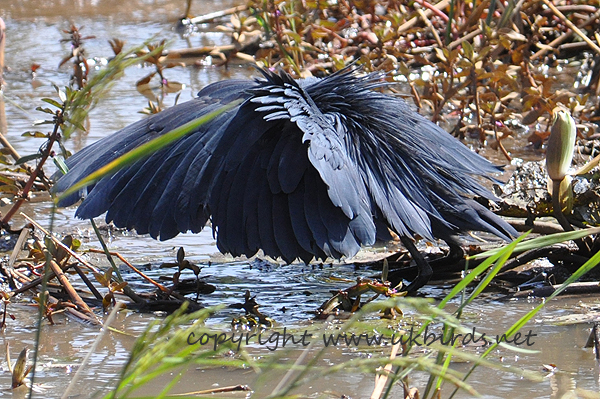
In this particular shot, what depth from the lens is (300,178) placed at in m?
2.41

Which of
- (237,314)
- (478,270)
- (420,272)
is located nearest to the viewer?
(478,270)

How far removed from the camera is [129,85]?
5.68 meters

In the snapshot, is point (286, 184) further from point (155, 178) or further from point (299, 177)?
point (155, 178)

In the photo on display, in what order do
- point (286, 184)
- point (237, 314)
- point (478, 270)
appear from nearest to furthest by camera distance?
point (478, 270) < point (286, 184) < point (237, 314)

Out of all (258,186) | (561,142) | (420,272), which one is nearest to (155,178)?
(258,186)

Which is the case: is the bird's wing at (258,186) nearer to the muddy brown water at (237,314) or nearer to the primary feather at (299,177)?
the primary feather at (299,177)

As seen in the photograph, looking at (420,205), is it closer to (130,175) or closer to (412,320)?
(412,320)

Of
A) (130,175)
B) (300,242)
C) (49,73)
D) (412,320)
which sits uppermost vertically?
(49,73)

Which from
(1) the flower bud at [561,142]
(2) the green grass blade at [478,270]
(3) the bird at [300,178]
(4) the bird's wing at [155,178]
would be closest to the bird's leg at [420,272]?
(3) the bird at [300,178]

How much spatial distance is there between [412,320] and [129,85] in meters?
3.78

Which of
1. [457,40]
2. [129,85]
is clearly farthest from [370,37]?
[129,85]

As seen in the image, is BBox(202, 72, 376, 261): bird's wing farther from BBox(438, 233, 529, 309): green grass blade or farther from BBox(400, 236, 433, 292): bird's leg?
BBox(438, 233, 529, 309): green grass blade

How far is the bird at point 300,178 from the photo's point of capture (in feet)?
7.86

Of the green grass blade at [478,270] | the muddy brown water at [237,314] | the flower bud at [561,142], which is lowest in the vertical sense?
the muddy brown water at [237,314]
